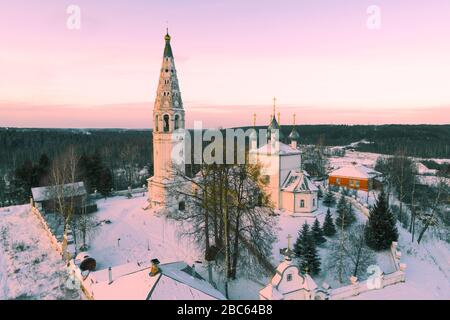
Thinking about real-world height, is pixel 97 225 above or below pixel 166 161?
below

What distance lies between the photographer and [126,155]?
51906 millimetres

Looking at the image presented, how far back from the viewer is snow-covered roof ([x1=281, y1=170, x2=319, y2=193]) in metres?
25.3

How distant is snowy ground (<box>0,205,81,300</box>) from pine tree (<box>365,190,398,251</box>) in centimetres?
1568

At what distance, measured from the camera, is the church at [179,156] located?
941 inches

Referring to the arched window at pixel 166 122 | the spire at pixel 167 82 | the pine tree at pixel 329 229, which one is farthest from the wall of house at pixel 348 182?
the spire at pixel 167 82

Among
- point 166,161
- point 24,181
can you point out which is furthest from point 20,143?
point 166,161

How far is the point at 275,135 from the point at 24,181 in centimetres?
2613

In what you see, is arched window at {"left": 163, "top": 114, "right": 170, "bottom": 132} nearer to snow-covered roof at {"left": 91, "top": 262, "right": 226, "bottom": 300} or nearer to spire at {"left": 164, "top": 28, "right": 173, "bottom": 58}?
spire at {"left": 164, "top": 28, "right": 173, "bottom": 58}

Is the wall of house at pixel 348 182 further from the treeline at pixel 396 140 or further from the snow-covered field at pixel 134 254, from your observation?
the treeline at pixel 396 140

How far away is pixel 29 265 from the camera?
1614 centimetres

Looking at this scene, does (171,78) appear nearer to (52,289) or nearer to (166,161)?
(166,161)

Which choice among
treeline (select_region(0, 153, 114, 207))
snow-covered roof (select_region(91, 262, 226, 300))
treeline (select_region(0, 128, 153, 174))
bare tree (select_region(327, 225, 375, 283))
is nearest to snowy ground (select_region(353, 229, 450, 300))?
bare tree (select_region(327, 225, 375, 283))

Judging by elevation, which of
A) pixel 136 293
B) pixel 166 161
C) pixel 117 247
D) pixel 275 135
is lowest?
pixel 117 247

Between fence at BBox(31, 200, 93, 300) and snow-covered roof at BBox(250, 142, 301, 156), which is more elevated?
snow-covered roof at BBox(250, 142, 301, 156)
